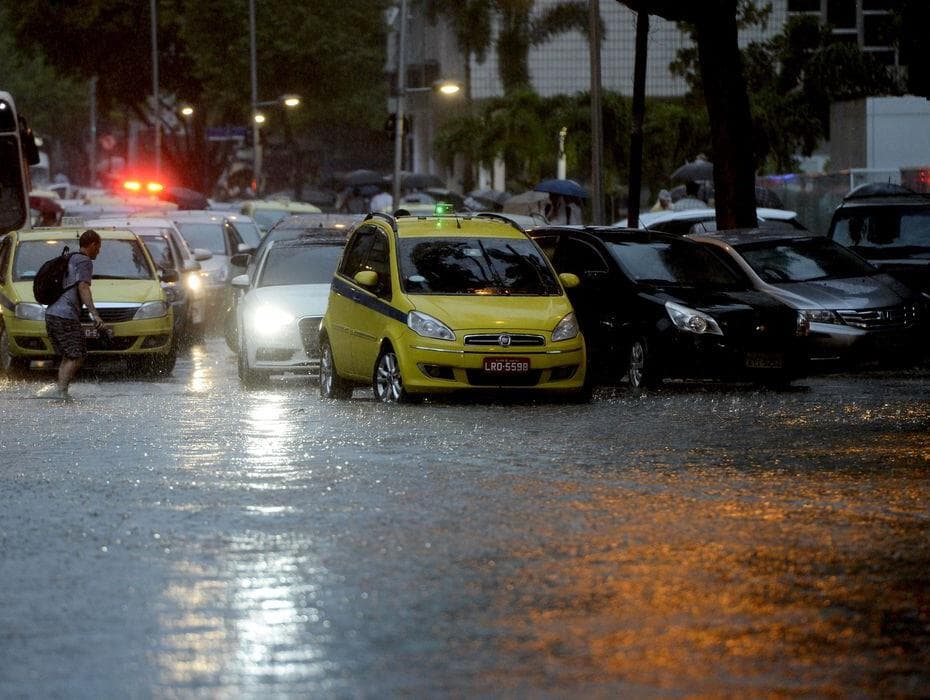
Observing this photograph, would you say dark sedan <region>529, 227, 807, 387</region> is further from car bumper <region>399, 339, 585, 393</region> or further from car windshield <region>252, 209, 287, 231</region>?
car windshield <region>252, 209, 287, 231</region>

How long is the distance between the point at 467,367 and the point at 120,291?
8108 mm

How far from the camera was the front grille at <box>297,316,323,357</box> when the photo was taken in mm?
22156

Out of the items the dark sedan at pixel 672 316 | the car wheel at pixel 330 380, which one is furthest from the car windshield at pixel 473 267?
the car wheel at pixel 330 380

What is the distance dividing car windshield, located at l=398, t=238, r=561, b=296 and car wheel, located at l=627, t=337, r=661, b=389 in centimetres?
161

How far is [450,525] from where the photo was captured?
10.6 m

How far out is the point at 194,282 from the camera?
30.3 metres

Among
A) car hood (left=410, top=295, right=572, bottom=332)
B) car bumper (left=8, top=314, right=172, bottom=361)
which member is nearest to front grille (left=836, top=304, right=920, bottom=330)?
car hood (left=410, top=295, right=572, bottom=332)

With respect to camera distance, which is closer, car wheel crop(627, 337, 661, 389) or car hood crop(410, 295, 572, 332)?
car hood crop(410, 295, 572, 332)

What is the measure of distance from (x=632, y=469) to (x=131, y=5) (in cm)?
7197

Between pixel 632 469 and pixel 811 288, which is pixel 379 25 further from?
pixel 632 469

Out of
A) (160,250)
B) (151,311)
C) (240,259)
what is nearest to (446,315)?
(151,311)

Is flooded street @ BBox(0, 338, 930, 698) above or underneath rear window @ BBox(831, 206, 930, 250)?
underneath

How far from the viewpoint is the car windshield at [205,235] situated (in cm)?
3500

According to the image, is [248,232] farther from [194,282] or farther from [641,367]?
[641,367]
